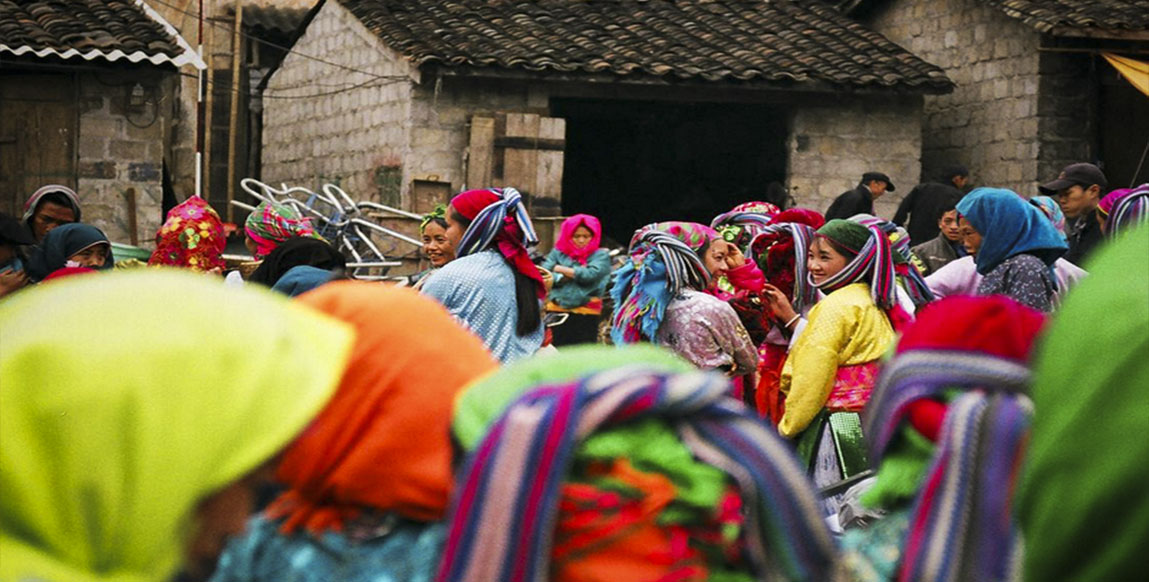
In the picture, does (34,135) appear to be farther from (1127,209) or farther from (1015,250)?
(1015,250)

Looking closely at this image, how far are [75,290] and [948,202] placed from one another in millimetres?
12186

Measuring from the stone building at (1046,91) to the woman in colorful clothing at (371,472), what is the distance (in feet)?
47.9

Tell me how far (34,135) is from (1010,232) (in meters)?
10.3

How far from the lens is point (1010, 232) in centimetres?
647

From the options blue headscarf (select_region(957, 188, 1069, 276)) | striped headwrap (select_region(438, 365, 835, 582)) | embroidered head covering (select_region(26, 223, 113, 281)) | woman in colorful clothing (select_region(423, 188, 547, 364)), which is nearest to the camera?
striped headwrap (select_region(438, 365, 835, 582))

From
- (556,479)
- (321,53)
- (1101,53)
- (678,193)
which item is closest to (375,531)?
(556,479)

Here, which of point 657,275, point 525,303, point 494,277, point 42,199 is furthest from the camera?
point 42,199

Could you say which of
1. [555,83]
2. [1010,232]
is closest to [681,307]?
[1010,232]

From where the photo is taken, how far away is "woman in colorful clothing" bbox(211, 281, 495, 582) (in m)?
2.22

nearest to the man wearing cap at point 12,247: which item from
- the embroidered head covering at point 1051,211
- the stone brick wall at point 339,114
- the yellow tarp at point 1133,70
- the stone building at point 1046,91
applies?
the embroidered head covering at point 1051,211

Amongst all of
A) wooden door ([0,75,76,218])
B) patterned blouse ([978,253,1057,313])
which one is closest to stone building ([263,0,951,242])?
wooden door ([0,75,76,218])

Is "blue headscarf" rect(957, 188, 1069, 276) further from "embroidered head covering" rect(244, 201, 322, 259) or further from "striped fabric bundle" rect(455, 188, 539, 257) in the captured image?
"embroidered head covering" rect(244, 201, 322, 259)

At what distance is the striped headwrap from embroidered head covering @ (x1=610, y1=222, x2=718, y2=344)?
190 inches

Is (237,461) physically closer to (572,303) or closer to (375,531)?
(375,531)
